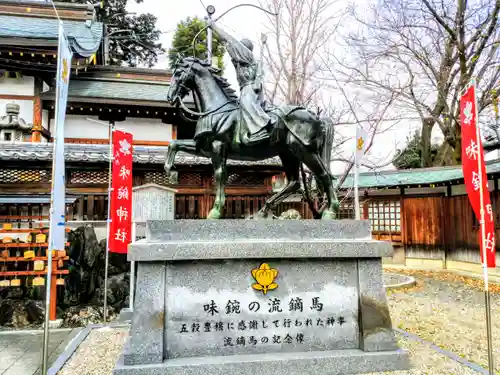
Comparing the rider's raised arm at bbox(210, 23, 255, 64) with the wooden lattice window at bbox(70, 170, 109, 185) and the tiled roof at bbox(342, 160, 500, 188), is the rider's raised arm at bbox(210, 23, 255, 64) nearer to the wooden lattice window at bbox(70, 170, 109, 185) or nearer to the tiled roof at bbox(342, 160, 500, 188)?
the wooden lattice window at bbox(70, 170, 109, 185)

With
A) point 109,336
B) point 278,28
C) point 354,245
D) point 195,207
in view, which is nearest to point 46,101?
point 195,207

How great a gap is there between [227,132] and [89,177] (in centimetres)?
852

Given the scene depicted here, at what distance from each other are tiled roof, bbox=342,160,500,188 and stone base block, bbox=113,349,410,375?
31.9 feet

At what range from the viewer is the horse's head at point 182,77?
4902 millimetres

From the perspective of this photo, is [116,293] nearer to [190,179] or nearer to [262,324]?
[190,179]

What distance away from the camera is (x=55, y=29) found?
14.4m

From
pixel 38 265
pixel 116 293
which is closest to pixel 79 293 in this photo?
pixel 116 293

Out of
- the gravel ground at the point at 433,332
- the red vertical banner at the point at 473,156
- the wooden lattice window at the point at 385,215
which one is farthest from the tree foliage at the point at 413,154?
the red vertical banner at the point at 473,156

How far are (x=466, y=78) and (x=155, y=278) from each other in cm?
1477

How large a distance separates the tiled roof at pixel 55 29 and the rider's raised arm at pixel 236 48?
29.0 ft

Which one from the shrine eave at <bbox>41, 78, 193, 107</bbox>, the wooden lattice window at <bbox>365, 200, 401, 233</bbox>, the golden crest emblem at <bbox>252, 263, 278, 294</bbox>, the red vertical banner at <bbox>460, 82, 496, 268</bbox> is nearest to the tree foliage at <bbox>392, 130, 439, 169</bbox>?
the wooden lattice window at <bbox>365, 200, 401, 233</bbox>

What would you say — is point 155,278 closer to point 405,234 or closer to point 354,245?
point 354,245

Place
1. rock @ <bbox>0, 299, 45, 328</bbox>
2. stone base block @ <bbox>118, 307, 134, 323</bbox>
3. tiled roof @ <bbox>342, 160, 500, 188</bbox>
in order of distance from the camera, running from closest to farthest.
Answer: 1. stone base block @ <bbox>118, 307, 134, 323</bbox>
2. rock @ <bbox>0, 299, 45, 328</bbox>
3. tiled roof @ <bbox>342, 160, 500, 188</bbox>

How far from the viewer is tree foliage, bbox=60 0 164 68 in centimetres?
2578
